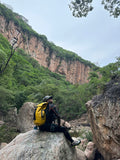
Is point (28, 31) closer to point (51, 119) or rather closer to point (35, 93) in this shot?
point (35, 93)

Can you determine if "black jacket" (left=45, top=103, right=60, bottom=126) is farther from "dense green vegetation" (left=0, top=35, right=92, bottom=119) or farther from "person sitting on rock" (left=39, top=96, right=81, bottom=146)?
"dense green vegetation" (left=0, top=35, right=92, bottom=119)

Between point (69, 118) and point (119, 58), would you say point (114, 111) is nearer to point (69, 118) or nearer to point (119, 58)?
point (119, 58)

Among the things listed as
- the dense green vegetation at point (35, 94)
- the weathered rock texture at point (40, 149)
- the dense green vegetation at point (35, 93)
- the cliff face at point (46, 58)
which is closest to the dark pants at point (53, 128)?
the weathered rock texture at point (40, 149)

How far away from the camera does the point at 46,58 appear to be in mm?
60500

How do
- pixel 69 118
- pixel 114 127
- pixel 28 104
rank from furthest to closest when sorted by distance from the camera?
1. pixel 69 118
2. pixel 28 104
3. pixel 114 127

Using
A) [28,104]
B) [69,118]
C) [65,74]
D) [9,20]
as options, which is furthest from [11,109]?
[65,74]

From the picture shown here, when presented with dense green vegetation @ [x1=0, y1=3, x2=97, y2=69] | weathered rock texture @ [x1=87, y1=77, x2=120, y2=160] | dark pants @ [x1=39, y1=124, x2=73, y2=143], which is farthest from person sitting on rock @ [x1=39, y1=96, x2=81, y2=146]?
dense green vegetation @ [x1=0, y1=3, x2=97, y2=69]

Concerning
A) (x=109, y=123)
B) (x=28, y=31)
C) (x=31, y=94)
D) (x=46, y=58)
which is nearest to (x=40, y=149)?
(x=109, y=123)

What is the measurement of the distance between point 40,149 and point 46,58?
195ft

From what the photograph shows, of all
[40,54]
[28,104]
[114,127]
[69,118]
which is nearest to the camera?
[114,127]

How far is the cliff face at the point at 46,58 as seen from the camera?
45.8m

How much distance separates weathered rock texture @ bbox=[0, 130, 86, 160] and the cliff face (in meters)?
46.4

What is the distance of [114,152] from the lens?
168 inches

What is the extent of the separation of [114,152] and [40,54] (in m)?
56.4
